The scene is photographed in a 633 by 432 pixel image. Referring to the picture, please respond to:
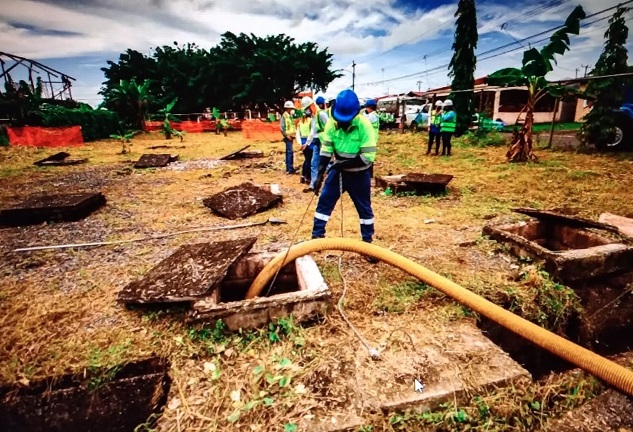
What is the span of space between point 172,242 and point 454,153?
1025 cm

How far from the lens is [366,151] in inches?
142

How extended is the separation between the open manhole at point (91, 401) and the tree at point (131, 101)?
24.1 m

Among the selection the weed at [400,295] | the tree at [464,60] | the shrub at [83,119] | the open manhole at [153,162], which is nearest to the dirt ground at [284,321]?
the weed at [400,295]

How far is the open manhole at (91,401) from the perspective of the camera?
6.43 ft

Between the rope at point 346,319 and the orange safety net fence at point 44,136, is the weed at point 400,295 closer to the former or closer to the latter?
the rope at point 346,319

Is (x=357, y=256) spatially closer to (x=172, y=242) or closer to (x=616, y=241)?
(x=172, y=242)

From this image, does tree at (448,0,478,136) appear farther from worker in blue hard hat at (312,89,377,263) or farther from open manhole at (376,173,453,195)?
worker in blue hard hat at (312,89,377,263)

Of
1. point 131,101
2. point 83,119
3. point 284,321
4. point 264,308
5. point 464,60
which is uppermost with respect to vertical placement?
point 464,60

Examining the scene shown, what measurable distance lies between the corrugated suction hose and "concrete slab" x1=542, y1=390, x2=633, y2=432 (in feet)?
0.37

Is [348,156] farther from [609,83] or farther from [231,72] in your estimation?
[231,72]

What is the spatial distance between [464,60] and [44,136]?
21480mm

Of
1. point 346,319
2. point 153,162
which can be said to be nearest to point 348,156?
point 346,319

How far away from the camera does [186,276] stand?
2.96 metres

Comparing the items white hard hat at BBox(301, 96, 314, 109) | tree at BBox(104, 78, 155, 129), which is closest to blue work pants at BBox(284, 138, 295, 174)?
white hard hat at BBox(301, 96, 314, 109)
